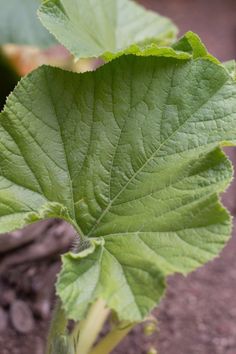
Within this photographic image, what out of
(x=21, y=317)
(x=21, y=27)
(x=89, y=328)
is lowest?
(x=21, y=317)

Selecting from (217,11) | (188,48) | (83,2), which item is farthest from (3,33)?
(217,11)

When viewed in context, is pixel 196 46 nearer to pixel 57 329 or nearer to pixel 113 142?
pixel 113 142

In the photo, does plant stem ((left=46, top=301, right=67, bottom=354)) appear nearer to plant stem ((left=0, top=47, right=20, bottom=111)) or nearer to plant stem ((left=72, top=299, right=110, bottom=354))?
plant stem ((left=72, top=299, right=110, bottom=354))

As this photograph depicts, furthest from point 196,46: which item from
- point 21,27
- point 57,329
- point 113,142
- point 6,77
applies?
point 6,77

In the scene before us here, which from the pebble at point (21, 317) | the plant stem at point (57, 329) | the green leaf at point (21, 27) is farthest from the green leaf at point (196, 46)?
the pebble at point (21, 317)

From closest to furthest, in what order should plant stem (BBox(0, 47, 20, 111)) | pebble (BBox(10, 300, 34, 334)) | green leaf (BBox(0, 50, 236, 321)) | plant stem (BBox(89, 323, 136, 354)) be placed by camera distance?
green leaf (BBox(0, 50, 236, 321)) < plant stem (BBox(89, 323, 136, 354)) < pebble (BBox(10, 300, 34, 334)) < plant stem (BBox(0, 47, 20, 111))

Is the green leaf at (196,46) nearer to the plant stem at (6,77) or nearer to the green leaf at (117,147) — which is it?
the green leaf at (117,147)

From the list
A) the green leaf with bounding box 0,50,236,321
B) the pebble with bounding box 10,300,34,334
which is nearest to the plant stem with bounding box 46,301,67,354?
the green leaf with bounding box 0,50,236,321
